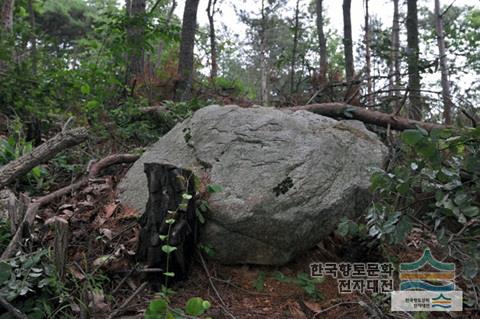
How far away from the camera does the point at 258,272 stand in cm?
295

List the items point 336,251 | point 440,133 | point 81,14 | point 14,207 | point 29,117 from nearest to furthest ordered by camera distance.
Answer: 1. point 440,133
2. point 14,207
3. point 336,251
4. point 29,117
5. point 81,14

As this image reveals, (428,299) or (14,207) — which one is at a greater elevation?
(14,207)

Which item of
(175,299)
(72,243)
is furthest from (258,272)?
(72,243)

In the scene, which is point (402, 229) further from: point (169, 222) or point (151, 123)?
point (151, 123)

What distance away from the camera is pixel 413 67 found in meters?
6.14

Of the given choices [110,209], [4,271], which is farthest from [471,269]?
[110,209]

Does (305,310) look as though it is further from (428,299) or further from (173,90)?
(173,90)

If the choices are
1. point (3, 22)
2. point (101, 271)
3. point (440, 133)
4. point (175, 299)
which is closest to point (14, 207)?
point (101, 271)

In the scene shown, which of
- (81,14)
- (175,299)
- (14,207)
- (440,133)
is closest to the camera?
(440,133)

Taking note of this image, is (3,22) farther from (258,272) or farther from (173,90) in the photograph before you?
(258,272)

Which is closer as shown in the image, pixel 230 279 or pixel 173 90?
pixel 230 279

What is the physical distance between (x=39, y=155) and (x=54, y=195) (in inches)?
15.5

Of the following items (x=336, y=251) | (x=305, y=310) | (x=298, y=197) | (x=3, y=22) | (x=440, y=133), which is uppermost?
(x=3, y=22)

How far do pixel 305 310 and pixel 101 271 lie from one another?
129cm
